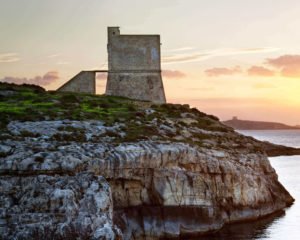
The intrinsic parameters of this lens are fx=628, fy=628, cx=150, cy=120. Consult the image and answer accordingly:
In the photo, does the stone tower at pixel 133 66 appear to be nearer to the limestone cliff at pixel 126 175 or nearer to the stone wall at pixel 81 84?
the stone wall at pixel 81 84

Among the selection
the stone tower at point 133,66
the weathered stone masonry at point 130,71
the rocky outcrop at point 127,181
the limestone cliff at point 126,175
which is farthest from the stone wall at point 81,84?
the rocky outcrop at point 127,181

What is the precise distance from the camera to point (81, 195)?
145 feet

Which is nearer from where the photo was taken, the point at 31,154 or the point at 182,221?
the point at 31,154

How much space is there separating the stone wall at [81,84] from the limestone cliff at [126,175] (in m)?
11.3

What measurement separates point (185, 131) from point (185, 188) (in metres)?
11.1

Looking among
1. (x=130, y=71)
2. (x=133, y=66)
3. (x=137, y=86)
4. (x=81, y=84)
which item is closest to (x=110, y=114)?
(x=130, y=71)

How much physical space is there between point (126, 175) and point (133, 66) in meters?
32.8

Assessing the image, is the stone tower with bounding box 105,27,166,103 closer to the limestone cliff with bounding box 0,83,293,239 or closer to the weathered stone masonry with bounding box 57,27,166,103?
the weathered stone masonry with bounding box 57,27,166,103

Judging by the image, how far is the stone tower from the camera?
8319cm

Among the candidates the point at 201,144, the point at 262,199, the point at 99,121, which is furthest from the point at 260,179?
the point at 99,121

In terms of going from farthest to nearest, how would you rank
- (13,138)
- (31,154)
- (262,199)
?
(262,199) → (13,138) → (31,154)

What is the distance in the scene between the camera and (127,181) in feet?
176

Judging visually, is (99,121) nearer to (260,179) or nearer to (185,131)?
(185,131)

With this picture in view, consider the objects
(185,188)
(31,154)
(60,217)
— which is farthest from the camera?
(185,188)
